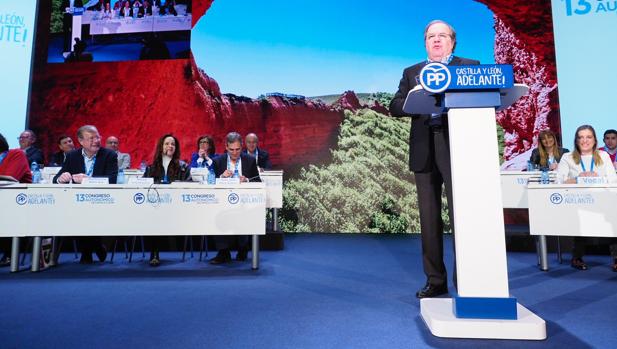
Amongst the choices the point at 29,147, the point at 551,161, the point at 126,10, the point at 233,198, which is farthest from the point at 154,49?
the point at 551,161

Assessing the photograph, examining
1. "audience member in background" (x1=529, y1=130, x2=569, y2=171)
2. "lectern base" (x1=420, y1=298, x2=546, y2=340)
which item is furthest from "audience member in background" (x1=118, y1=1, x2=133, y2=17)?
"lectern base" (x1=420, y1=298, x2=546, y2=340)

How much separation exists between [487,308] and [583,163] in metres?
2.43

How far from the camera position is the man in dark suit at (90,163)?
3320 mm

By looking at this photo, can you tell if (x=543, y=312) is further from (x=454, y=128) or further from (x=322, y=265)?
(x=322, y=265)

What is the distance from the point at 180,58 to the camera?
655 centimetres

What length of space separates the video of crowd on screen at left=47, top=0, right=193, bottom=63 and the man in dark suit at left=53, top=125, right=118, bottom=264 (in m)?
3.63

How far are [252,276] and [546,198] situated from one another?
2.27 metres

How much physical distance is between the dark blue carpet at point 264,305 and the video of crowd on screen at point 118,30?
4.36 metres

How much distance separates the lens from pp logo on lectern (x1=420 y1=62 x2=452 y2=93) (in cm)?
143

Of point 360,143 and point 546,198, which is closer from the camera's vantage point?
point 546,198

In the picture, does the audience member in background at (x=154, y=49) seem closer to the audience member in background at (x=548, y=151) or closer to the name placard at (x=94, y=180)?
the name placard at (x=94, y=180)

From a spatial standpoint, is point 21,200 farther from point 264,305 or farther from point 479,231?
point 479,231

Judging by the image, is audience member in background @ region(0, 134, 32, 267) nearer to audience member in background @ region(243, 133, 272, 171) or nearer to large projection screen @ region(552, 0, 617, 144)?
audience member in background @ region(243, 133, 272, 171)

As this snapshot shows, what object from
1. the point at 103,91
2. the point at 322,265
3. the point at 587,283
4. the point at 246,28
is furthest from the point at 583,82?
the point at 103,91
